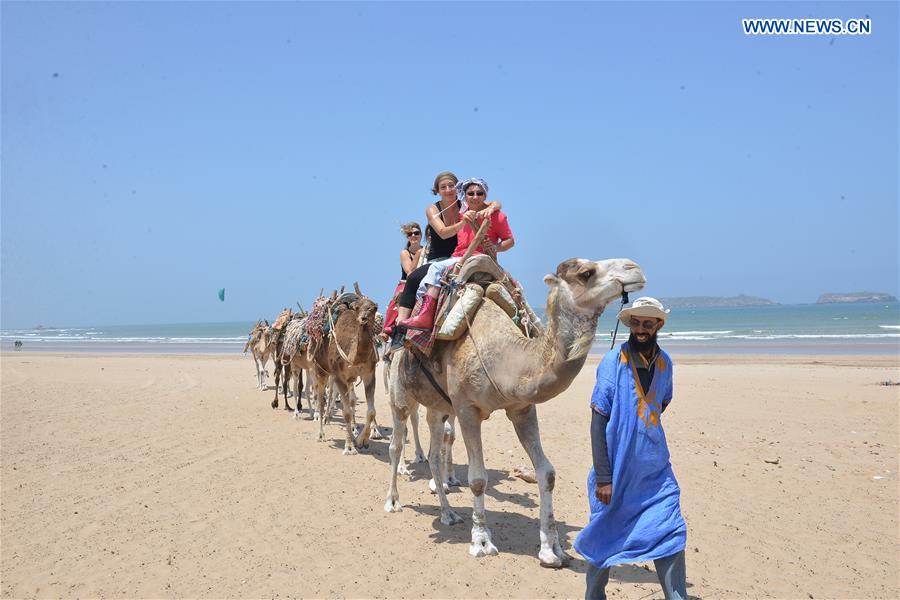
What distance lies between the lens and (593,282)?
14.2 ft

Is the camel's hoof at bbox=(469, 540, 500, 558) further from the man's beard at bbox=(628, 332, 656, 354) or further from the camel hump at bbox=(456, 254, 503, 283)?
the man's beard at bbox=(628, 332, 656, 354)

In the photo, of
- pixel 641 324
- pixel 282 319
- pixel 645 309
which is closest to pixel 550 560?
pixel 641 324

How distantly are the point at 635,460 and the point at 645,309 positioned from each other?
3.28 feet

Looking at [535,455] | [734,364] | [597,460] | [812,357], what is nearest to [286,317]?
[535,455]

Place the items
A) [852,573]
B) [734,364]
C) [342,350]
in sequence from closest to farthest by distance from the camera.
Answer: [852,573], [342,350], [734,364]

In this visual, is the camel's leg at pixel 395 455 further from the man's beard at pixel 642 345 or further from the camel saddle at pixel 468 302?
the man's beard at pixel 642 345

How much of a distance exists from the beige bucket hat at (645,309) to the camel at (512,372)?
5.5 inches

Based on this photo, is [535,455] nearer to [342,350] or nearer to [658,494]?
[658,494]

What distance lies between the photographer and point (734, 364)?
A: 84.5 ft

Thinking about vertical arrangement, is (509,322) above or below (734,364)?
above

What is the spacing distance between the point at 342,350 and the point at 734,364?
67.4ft

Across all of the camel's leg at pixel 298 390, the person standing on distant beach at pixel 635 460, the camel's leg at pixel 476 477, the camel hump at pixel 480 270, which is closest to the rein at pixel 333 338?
the camel's leg at pixel 298 390

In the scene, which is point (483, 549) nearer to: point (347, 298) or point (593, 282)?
point (593, 282)

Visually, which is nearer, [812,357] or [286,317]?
[286,317]
